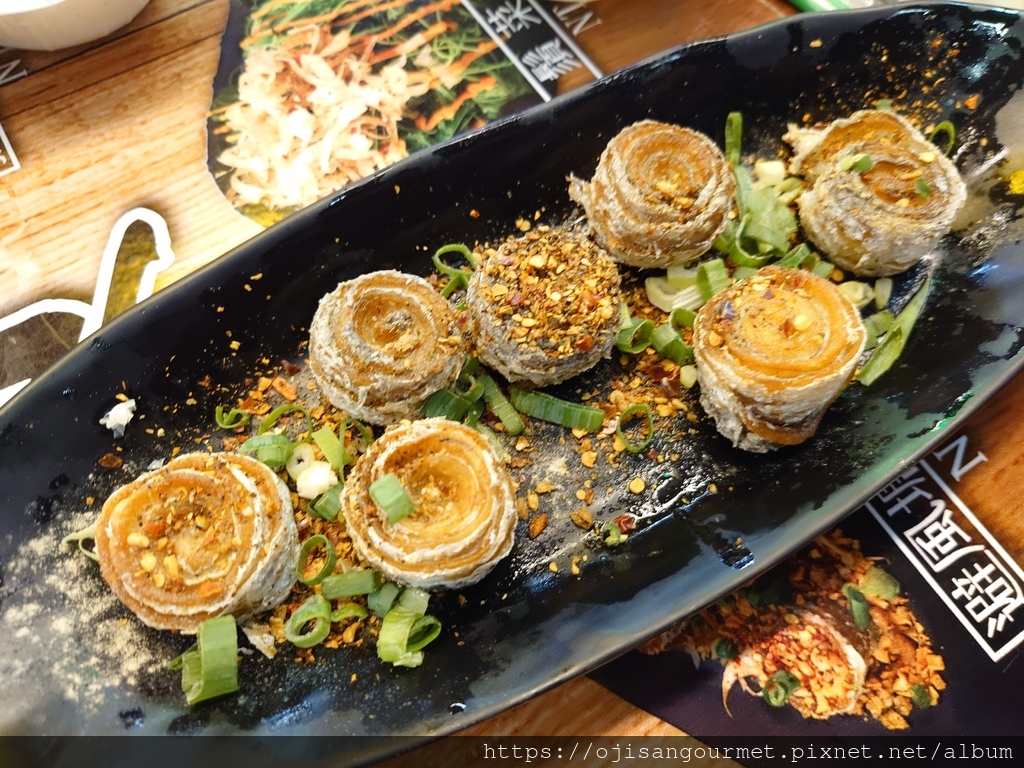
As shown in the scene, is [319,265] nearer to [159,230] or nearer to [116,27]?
[159,230]

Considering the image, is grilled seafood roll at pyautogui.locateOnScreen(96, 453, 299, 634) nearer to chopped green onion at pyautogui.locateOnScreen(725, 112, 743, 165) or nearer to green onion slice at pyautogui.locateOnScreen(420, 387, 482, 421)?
green onion slice at pyautogui.locateOnScreen(420, 387, 482, 421)

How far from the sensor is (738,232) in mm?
3074

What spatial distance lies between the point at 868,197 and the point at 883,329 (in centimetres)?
56

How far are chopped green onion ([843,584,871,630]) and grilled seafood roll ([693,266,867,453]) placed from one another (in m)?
0.64

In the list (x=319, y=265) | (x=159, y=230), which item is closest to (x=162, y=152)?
(x=159, y=230)

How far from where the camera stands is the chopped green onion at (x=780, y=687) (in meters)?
2.47

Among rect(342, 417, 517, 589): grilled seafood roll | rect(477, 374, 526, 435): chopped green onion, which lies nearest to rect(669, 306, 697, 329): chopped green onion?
rect(477, 374, 526, 435): chopped green onion

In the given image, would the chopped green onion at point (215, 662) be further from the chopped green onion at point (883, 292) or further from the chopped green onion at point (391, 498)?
the chopped green onion at point (883, 292)

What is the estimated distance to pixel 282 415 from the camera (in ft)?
8.75

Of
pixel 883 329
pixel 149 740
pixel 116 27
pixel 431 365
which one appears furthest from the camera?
pixel 116 27

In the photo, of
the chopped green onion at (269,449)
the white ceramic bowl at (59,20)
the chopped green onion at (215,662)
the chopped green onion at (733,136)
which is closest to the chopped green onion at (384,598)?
the chopped green onion at (215,662)

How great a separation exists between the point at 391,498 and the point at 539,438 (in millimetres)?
749

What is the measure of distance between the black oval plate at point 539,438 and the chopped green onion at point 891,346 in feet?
0.16

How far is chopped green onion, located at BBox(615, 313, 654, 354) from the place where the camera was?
280 centimetres
